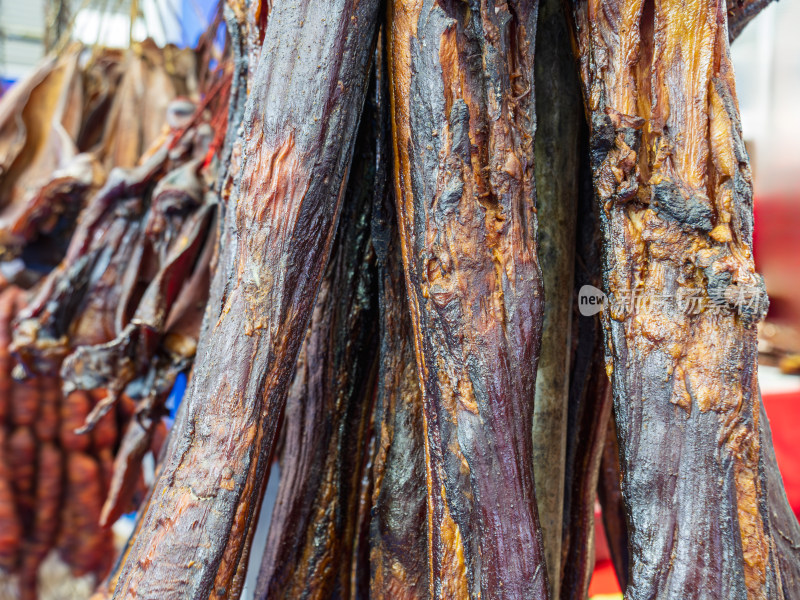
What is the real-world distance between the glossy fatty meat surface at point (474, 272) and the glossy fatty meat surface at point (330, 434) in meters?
0.17

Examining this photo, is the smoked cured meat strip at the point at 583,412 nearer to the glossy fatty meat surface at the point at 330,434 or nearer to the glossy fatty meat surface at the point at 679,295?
the glossy fatty meat surface at the point at 679,295

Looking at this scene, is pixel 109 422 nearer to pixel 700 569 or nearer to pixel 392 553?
pixel 392 553

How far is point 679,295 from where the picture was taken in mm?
557

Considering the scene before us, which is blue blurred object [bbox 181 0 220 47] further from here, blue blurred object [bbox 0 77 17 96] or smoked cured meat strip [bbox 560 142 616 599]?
smoked cured meat strip [bbox 560 142 616 599]

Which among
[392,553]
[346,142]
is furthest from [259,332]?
[392,553]

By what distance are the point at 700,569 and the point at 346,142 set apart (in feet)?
→ 1.71

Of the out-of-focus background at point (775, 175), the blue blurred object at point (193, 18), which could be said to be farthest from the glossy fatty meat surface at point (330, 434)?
the blue blurred object at point (193, 18)

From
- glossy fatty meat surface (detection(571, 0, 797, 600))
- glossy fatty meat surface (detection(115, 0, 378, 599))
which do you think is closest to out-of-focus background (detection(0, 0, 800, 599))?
glossy fatty meat surface (detection(571, 0, 797, 600))

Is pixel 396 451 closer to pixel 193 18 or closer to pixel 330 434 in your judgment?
pixel 330 434

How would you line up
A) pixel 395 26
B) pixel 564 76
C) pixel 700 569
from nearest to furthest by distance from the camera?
1. pixel 700 569
2. pixel 395 26
3. pixel 564 76

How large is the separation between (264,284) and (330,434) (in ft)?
0.93

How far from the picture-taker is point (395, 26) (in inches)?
24.7

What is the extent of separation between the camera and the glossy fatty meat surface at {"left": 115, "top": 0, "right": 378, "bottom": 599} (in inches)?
21.6

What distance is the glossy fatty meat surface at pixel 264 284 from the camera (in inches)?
21.6
